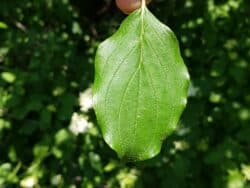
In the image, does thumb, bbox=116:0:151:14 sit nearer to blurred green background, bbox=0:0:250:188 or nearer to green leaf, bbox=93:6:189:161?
green leaf, bbox=93:6:189:161

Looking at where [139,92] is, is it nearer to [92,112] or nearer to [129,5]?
[129,5]

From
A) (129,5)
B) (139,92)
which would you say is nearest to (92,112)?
(129,5)

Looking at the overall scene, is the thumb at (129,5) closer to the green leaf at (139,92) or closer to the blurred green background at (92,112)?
the green leaf at (139,92)

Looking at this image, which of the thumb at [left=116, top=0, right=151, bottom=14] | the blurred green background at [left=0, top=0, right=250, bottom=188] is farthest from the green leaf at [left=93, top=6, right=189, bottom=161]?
the blurred green background at [left=0, top=0, right=250, bottom=188]

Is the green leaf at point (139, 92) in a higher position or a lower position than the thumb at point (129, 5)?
lower

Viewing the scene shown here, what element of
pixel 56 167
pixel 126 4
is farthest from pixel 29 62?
pixel 126 4

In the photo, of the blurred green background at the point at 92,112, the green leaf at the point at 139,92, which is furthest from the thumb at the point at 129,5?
the blurred green background at the point at 92,112

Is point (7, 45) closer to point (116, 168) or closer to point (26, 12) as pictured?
point (26, 12)
